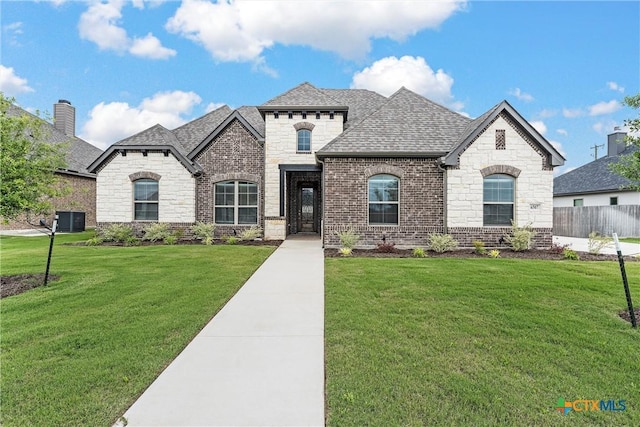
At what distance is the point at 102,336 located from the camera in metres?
4.44

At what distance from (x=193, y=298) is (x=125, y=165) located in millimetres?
12459

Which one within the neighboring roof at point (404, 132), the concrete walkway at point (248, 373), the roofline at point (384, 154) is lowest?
the concrete walkway at point (248, 373)

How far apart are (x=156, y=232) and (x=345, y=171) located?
30.1 feet

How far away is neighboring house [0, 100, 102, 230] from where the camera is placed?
21969 mm

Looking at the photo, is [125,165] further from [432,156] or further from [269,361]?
[269,361]

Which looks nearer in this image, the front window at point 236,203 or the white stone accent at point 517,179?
the white stone accent at point 517,179

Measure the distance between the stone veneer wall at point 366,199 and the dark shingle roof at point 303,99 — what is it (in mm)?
3988

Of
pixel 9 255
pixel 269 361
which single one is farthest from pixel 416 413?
pixel 9 255

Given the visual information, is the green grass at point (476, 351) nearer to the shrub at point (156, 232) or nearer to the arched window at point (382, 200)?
the arched window at point (382, 200)

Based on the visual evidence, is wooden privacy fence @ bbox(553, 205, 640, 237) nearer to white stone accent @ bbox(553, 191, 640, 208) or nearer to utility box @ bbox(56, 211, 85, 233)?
white stone accent @ bbox(553, 191, 640, 208)

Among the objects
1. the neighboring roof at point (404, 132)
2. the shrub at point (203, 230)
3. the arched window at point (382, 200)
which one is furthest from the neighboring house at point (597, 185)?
the shrub at point (203, 230)

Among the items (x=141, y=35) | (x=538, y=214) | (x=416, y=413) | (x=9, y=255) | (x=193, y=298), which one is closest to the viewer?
(x=416, y=413)

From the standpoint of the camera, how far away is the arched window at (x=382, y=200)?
508 inches

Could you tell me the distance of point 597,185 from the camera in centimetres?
2480
